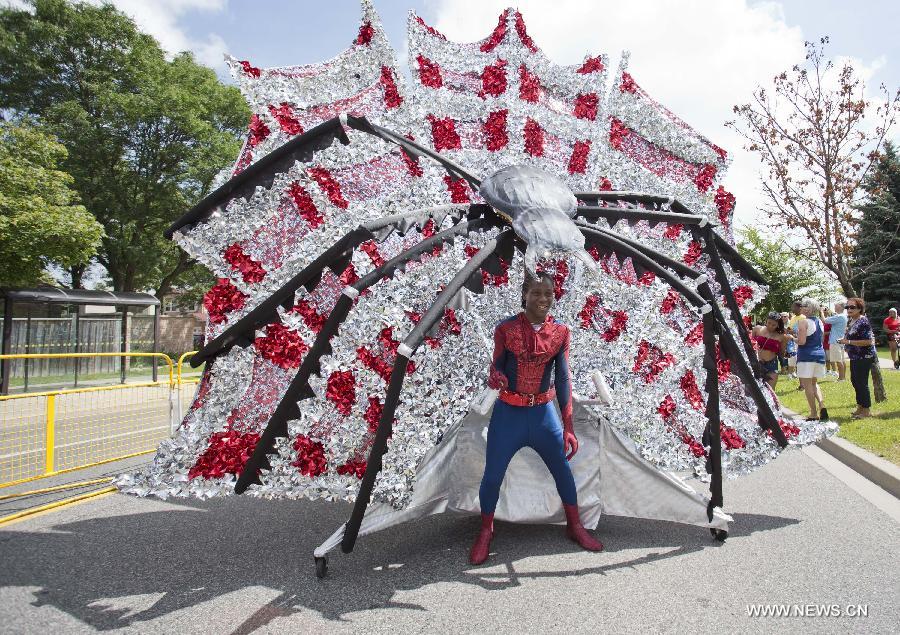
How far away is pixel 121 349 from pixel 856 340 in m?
19.0

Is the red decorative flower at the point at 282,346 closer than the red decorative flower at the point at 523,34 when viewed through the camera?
Yes

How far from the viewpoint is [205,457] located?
11.1ft

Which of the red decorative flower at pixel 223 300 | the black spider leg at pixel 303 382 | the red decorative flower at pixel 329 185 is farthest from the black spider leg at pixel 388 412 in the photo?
the red decorative flower at pixel 223 300

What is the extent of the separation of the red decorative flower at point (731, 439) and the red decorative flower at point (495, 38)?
11.8 ft

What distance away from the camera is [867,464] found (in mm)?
5812

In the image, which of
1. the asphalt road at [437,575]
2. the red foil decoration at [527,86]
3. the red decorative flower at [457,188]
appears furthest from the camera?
the red foil decoration at [527,86]

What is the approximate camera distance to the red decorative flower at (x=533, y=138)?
4609 mm

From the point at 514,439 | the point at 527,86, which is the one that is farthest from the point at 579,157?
the point at 514,439

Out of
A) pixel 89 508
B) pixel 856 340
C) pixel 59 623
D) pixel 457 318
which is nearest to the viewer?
pixel 59 623

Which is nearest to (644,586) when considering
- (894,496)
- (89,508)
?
(894,496)

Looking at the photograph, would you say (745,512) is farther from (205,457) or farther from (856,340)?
(856,340)

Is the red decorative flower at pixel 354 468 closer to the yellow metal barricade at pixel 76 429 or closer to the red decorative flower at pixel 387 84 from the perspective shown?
the red decorative flower at pixel 387 84

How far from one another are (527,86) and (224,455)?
3.70m

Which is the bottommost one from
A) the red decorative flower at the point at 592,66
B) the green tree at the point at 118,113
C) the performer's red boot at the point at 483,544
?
the performer's red boot at the point at 483,544
